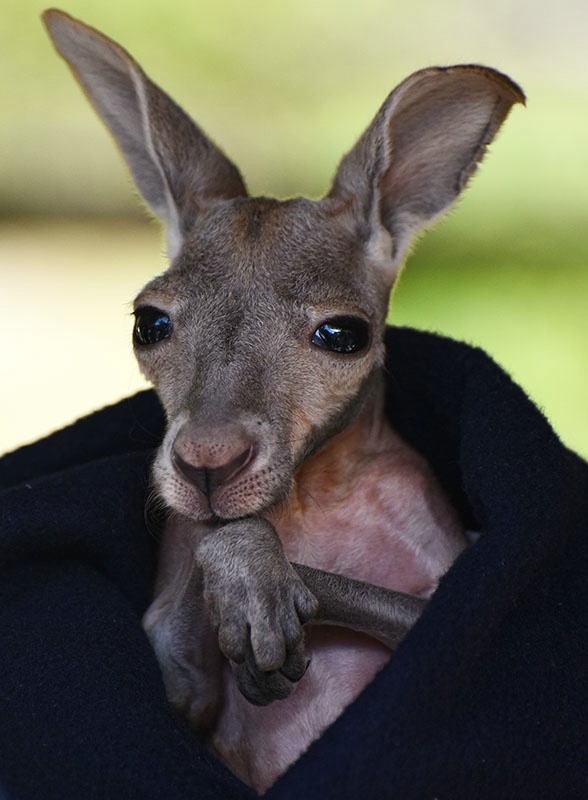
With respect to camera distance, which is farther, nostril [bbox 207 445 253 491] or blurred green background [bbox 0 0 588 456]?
blurred green background [bbox 0 0 588 456]

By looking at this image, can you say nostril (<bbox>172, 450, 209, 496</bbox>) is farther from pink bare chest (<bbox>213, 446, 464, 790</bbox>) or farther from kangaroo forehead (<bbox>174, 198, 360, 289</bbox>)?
kangaroo forehead (<bbox>174, 198, 360, 289</bbox>)

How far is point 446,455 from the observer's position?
206 centimetres

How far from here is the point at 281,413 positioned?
1.62m

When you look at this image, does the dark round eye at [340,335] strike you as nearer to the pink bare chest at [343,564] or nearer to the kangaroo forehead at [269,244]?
the kangaroo forehead at [269,244]

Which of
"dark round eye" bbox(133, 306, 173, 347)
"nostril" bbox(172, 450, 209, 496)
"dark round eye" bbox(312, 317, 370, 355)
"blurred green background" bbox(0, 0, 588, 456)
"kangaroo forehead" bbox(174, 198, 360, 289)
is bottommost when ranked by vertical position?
"blurred green background" bbox(0, 0, 588, 456)

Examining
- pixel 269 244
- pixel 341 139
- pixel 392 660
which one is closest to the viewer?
pixel 392 660

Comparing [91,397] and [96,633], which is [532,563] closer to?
[96,633]

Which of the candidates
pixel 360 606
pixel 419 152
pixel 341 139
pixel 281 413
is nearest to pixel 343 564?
pixel 360 606

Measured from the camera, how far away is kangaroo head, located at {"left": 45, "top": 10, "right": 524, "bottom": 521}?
5.13ft

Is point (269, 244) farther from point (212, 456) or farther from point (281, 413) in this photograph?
point (212, 456)

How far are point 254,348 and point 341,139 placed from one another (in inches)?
107

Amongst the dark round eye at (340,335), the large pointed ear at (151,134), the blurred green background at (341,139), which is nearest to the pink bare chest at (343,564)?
the dark round eye at (340,335)

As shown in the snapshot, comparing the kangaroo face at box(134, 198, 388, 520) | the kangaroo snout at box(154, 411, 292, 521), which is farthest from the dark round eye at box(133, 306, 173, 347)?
the kangaroo snout at box(154, 411, 292, 521)

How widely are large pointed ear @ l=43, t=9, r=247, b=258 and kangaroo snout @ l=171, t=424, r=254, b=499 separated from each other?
0.68m
